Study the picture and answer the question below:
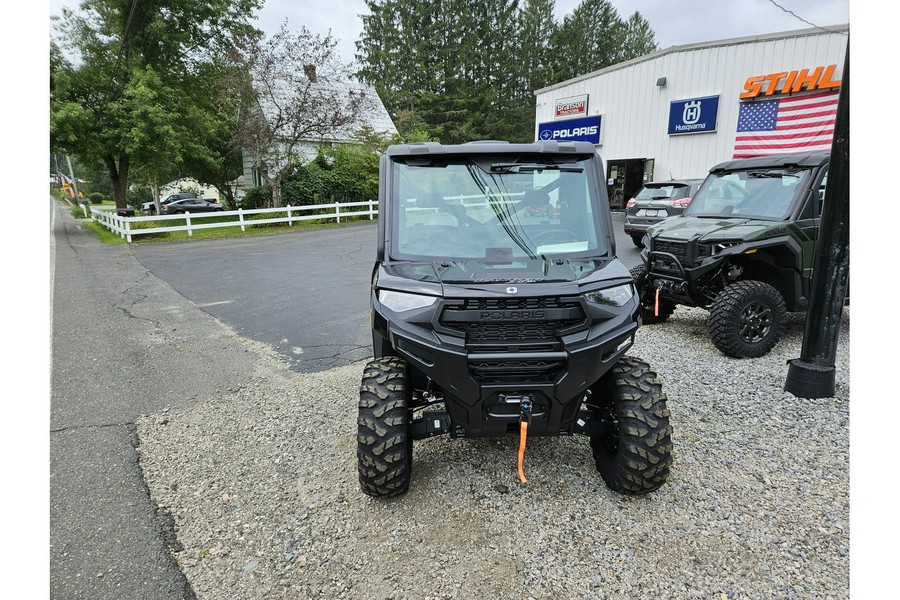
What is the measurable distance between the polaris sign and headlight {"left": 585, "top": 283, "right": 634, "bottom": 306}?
810 inches

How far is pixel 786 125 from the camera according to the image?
16.5 m

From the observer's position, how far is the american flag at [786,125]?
15711 mm

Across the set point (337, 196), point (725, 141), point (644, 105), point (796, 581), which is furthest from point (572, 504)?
point (337, 196)

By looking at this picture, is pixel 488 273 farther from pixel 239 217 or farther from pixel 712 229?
pixel 239 217

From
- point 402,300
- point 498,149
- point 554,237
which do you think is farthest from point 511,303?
point 498,149

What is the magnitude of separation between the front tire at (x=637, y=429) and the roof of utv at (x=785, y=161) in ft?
14.1

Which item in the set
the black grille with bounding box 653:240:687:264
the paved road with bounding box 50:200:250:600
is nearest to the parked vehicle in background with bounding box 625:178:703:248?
the black grille with bounding box 653:240:687:264

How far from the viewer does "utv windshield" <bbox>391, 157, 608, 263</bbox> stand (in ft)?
10.4

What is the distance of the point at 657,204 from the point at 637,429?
10.3 meters

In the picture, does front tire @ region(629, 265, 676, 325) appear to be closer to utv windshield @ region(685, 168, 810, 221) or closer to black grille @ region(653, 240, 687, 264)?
black grille @ region(653, 240, 687, 264)

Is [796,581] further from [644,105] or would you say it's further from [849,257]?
[644,105]

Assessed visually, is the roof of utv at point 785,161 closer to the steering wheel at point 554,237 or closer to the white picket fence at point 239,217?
the steering wheel at point 554,237

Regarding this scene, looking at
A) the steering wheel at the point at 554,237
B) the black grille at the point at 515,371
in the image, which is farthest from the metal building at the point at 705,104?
the black grille at the point at 515,371

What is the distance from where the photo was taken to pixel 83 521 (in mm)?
2844
